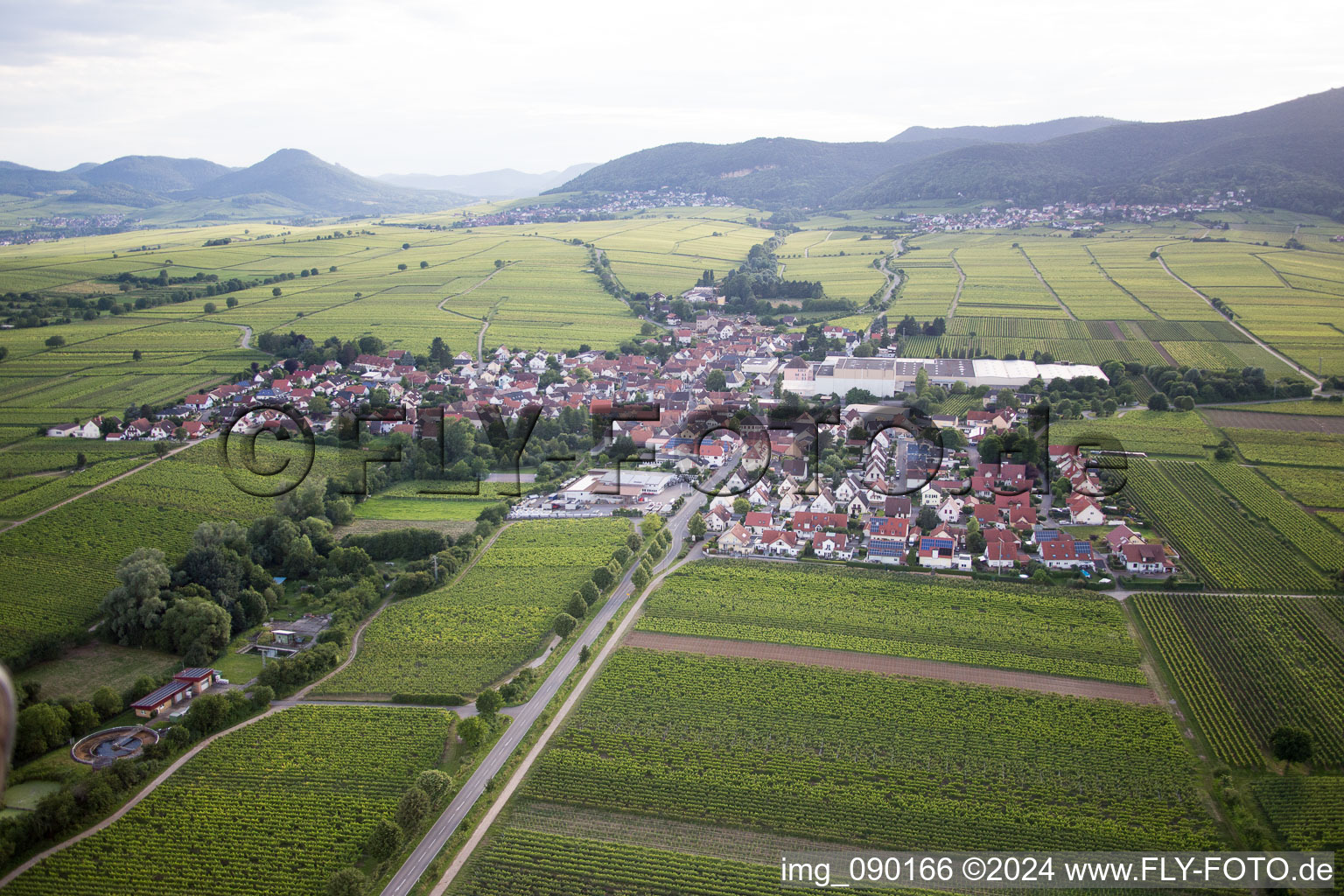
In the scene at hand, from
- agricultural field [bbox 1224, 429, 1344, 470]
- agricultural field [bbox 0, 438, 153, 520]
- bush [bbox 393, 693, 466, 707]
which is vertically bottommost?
bush [bbox 393, 693, 466, 707]

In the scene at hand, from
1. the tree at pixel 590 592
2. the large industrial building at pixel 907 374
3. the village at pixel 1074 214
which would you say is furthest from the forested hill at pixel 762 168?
the tree at pixel 590 592

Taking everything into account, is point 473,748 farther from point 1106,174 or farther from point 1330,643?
point 1106,174

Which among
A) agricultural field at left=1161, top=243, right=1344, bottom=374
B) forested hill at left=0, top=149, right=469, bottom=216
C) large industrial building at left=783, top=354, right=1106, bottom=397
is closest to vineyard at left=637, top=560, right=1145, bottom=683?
large industrial building at left=783, top=354, right=1106, bottom=397

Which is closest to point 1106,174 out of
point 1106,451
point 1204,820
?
point 1106,451

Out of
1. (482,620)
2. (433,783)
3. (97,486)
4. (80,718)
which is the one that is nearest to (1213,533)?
(482,620)

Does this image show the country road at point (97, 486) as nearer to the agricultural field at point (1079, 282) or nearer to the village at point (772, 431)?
the village at point (772, 431)

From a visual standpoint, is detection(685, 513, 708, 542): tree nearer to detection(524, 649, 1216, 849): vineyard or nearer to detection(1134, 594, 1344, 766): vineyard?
detection(524, 649, 1216, 849): vineyard
